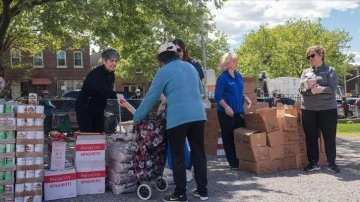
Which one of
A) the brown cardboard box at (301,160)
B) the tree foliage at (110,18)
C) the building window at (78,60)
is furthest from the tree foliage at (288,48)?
the brown cardboard box at (301,160)

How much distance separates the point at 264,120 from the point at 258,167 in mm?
752

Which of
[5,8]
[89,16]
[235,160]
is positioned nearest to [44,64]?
[5,8]

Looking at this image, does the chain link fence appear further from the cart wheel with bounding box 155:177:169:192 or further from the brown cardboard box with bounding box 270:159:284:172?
the cart wheel with bounding box 155:177:169:192

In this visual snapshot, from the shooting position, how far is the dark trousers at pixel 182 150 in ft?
16.8

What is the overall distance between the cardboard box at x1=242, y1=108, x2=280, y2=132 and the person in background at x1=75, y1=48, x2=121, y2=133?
7.94ft

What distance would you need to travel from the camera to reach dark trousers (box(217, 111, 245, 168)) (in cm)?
725

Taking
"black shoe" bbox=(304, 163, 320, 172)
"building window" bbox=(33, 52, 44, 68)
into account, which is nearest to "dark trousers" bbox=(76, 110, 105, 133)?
"black shoe" bbox=(304, 163, 320, 172)

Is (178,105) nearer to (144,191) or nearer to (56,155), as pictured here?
(144,191)

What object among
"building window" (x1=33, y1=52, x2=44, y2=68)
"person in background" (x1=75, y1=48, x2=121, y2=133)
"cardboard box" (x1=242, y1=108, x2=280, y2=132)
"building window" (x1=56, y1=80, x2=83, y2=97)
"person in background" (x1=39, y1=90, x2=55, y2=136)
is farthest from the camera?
"building window" (x1=56, y1=80, x2=83, y2=97)

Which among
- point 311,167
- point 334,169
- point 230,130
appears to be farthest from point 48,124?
point 334,169

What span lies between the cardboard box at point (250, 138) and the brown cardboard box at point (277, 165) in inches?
14.6

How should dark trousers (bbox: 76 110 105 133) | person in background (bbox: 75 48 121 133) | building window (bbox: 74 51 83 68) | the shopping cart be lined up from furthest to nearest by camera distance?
building window (bbox: 74 51 83 68)
dark trousers (bbox: 76 110 105 133)
person in background (bbox: 75 48 121 133)
the shopping cart

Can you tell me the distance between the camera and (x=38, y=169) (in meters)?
5.23

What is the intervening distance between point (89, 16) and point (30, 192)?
20.2 ft
